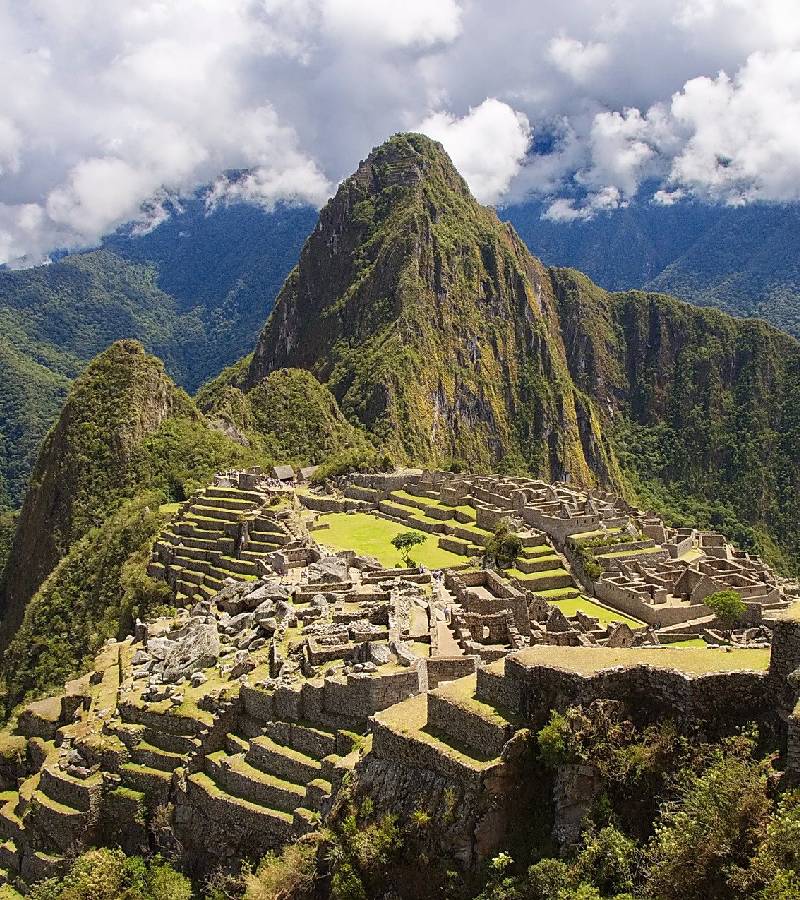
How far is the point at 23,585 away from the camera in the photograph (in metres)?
104

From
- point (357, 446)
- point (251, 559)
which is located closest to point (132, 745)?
point (251, 559)

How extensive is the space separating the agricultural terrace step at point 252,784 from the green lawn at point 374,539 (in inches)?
1154

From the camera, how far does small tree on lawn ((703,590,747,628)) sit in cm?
4131

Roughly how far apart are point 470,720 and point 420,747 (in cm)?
103

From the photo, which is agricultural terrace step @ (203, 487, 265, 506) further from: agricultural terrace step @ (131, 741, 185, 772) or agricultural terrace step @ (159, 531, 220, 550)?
agricultural terrace step @ (131, 741, 185, 772)

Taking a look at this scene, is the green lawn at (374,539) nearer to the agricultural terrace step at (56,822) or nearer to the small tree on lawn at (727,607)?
the small tree on lawn at (727,607)

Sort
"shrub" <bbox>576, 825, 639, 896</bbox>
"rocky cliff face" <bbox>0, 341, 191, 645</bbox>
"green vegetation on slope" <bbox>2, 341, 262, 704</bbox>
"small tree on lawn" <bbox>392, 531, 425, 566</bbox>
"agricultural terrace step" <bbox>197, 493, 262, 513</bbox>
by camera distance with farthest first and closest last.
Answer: "rocky cliff face" <bbox>0, 341, 191, 645</bbox> < "green vegetation on slope" <bbox>2, 341, 262, 704</bbox> < "agricultural terrace step" <bbox>197, 493, 262, 513</bbox> < "small tree on lawn" <bbox>392, 531, 425, 566</bbox> < "shrub" <bbox>576, 825, 639, 896</bbox>

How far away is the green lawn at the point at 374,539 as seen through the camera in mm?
56219

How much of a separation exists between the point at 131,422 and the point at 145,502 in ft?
85.6

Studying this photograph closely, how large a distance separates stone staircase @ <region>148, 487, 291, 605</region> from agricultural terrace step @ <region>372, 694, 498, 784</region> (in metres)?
31.4

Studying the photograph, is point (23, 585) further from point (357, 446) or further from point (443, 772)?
point (443, 772)

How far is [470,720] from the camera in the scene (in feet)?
56.3

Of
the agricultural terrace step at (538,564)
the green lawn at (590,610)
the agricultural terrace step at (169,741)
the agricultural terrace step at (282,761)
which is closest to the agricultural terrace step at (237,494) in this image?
the agricultural terrace step at (538,564)

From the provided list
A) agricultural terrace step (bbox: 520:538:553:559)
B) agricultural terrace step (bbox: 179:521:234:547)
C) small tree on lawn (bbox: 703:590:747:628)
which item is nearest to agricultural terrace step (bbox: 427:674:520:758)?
small tree on lawn (bbox: 703:590:747:628)
